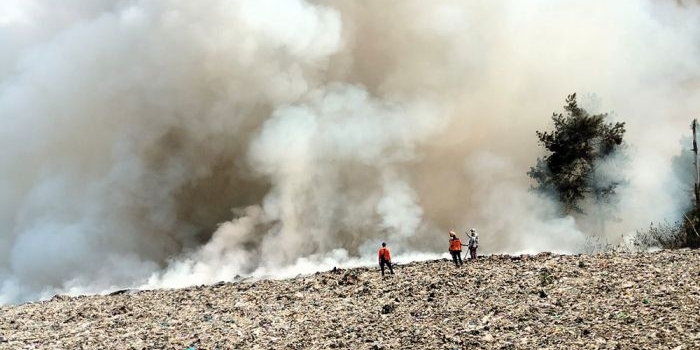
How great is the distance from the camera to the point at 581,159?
35.0 m

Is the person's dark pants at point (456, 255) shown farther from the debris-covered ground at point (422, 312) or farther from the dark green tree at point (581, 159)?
the dark green tree at point (581, 159)

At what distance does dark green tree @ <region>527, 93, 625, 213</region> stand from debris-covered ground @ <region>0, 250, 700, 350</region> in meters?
14.2

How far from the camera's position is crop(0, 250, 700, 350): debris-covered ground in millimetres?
11477

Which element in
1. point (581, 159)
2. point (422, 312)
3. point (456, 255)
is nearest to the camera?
point (422, 312)

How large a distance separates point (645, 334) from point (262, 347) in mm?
7700

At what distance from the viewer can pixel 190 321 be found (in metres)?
16.7

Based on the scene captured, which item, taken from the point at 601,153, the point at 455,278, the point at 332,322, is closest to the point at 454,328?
the point at 332,322

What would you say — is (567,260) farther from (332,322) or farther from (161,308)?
(161,308)

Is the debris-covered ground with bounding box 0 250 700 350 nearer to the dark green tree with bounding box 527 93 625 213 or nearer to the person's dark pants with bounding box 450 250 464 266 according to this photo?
the person's dark pants with bounding box 450 250 464 266

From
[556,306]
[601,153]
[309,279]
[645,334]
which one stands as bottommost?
[645,334]

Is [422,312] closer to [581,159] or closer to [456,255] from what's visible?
[456,255]

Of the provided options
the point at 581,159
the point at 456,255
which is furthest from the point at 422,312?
Answer: the point at 581,159

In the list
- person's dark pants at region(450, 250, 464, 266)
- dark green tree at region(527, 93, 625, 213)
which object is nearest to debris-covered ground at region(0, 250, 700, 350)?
person's dark pants at region(450, 250, 464, 266)

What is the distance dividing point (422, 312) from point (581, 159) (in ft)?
77.6
